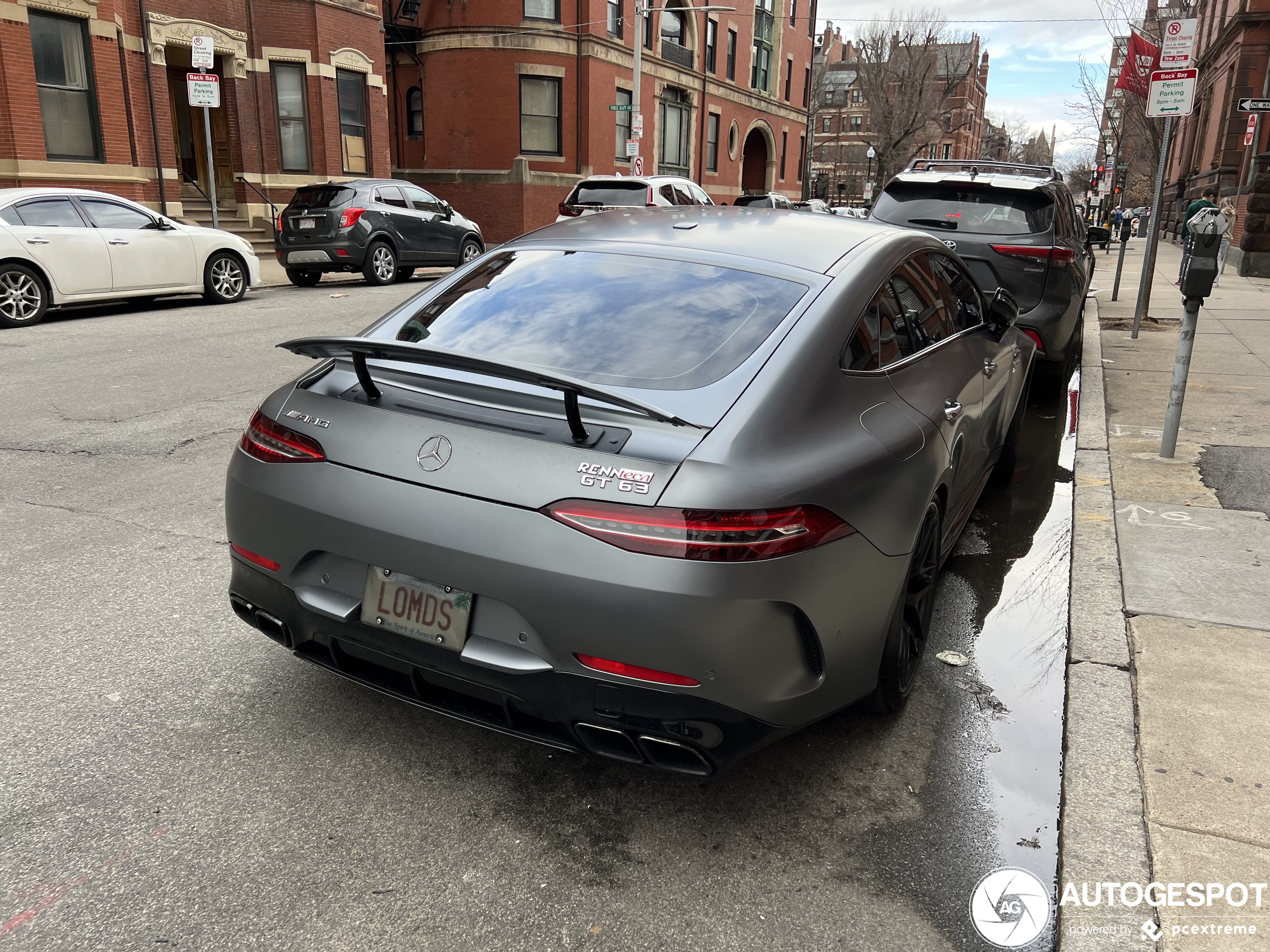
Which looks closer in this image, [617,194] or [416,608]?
[416,608]

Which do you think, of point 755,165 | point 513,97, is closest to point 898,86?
point 755,165

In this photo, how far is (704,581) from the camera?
2377 mm

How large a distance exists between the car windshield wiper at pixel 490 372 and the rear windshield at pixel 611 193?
604 inches

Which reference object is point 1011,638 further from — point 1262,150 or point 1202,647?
point 1262,150

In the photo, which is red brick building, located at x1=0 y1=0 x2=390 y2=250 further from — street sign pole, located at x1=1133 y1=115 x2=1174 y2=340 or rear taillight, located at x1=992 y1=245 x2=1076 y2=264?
street sign pole, located at x1=1133 y1=115 x2=1174 y2=340

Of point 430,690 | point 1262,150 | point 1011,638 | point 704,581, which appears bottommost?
point 1011,638

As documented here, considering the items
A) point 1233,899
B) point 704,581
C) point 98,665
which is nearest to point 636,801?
point 704,581

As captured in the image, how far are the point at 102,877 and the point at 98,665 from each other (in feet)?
4.23

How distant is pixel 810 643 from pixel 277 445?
5.48 ft

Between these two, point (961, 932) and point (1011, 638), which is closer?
point (961, 932)

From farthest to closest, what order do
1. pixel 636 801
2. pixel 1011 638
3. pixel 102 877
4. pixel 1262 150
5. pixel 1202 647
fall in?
pixel 1262 150, pixel 1011 638, pixel 1202 647, pixel 636 801, pixel 102 877

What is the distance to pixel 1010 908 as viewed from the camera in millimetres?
2596

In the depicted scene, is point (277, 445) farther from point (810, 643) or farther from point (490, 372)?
point (810, 643)

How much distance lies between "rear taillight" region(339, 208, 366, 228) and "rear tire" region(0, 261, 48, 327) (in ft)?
17.7
